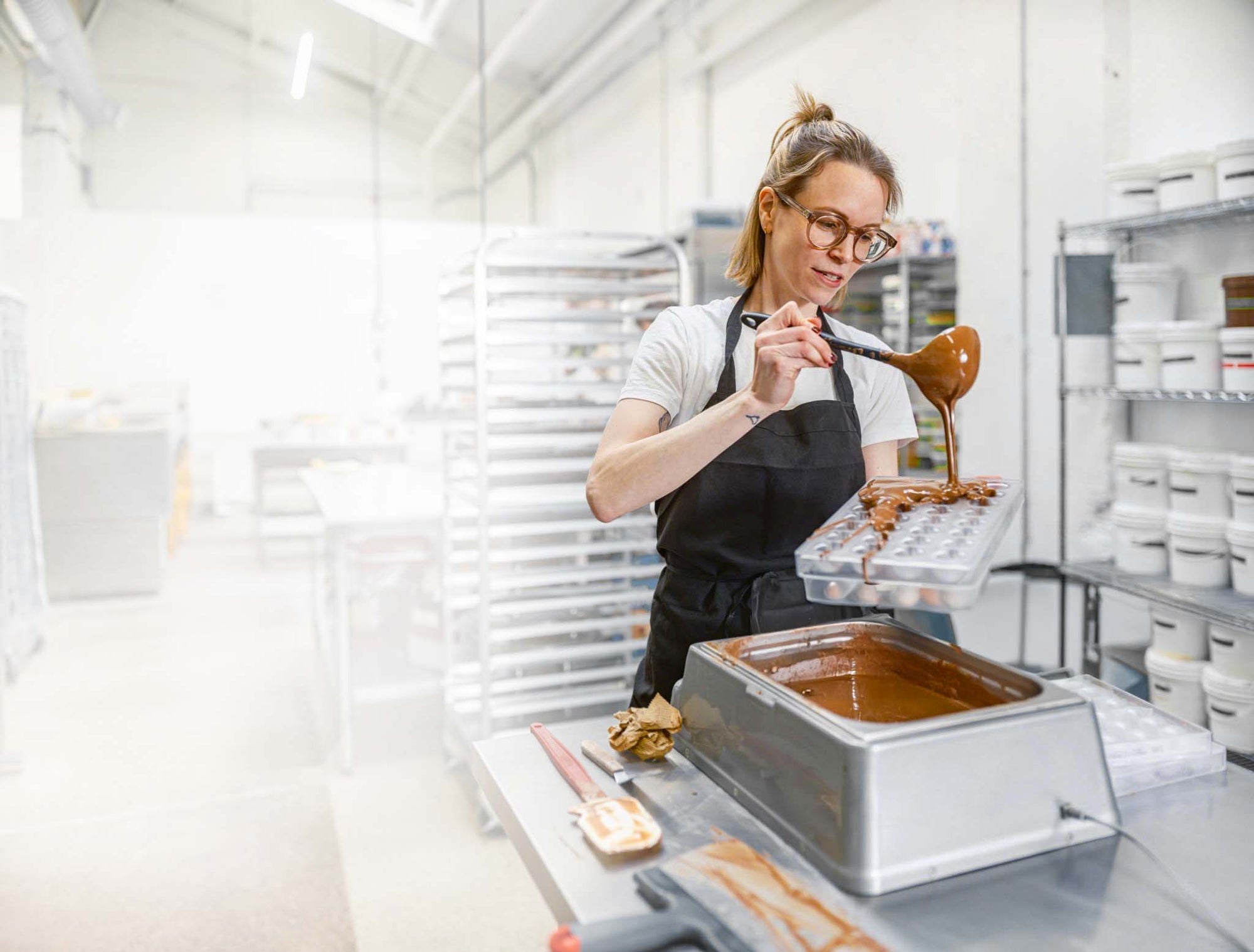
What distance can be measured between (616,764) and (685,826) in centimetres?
15

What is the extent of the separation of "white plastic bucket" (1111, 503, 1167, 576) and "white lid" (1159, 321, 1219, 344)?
53 centimetres

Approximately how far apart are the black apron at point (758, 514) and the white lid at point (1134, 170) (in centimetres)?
191

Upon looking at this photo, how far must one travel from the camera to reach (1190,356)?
9.30ft

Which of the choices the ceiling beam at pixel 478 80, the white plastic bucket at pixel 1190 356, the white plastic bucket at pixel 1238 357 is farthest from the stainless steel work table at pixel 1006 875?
the ceiling beam at pixel 478 80

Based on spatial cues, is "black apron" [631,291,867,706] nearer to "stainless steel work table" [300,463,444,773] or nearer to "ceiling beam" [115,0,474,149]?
"stainless steel work table" [300,463,444,773]

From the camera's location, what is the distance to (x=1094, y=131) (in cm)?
342

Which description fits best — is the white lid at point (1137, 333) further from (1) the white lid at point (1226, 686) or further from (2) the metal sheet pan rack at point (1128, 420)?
(1) the white lid at point (1226, 686)

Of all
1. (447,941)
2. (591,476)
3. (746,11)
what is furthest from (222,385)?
(746,11)

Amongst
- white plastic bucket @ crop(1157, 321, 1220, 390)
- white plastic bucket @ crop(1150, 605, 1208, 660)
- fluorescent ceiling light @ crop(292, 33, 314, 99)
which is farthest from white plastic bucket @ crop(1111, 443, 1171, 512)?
fluorescent ceiling light @ crop(292, 33, 314, 99)

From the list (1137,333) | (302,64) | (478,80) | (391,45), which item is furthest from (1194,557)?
(302,64)

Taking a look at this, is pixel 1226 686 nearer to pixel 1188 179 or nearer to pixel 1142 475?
pixel 1142 475

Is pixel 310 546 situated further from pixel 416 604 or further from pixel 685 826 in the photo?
pixel 685 826

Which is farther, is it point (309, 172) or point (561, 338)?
point (309, 172)

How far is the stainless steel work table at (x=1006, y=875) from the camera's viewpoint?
85 centimetres
